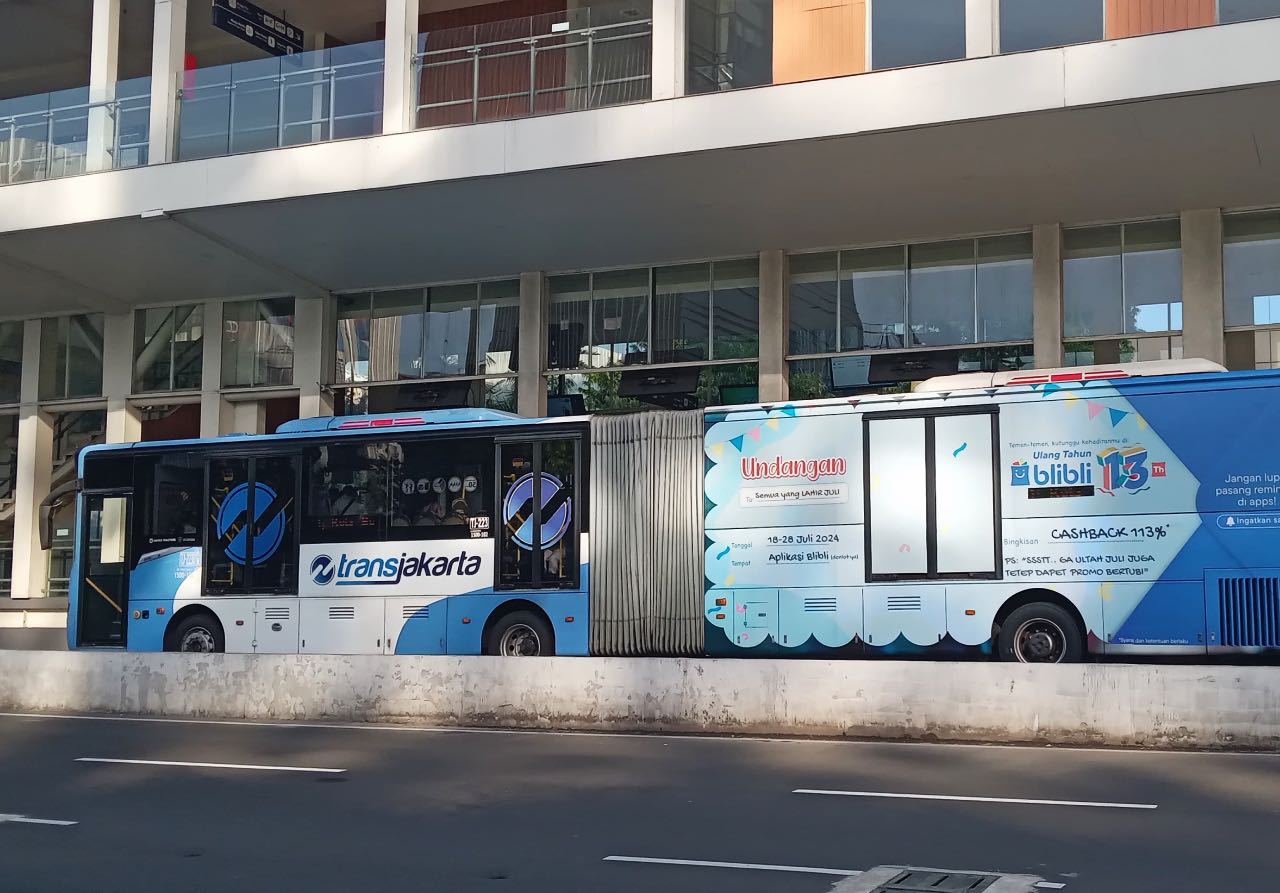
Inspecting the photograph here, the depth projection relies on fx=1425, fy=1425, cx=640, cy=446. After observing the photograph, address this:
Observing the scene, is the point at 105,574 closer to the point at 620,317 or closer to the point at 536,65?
the point at 620,317

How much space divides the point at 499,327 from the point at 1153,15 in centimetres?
1274

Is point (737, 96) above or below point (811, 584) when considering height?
above

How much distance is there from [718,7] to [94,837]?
636 inches

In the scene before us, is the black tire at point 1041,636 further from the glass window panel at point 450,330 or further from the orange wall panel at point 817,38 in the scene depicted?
the glass window panel at point 450,330

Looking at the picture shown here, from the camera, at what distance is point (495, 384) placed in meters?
26.2

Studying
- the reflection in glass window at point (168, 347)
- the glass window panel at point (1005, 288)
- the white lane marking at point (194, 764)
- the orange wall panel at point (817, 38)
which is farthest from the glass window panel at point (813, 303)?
the white lane marking at point (194, 764)

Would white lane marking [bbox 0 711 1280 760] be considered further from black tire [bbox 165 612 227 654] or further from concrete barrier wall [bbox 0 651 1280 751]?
Result: black tire [bbox 165 612 227 654]

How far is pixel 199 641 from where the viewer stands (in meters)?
20.5

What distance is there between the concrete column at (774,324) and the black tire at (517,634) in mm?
7092

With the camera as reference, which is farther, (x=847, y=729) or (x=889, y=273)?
(x=889, y=273)

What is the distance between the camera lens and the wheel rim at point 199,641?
20469 millimetres

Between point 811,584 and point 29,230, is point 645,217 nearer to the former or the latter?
point 811,584

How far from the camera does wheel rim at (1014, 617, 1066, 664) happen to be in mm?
15680

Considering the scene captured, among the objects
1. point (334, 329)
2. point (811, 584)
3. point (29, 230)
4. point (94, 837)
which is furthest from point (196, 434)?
point (94, 837)
